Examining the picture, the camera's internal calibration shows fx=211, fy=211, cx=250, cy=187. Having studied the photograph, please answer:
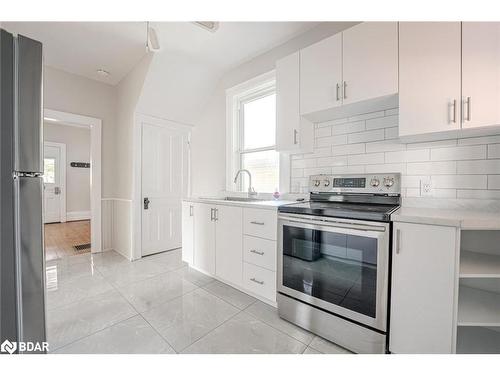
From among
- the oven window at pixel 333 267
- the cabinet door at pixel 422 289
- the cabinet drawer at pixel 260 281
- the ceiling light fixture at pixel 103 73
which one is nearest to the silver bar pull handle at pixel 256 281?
the cabinet drawer at pixel 260 281

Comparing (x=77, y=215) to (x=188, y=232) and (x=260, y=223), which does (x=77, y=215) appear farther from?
(x=260, y=223)

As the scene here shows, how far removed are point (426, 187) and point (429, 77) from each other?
2.53 feet

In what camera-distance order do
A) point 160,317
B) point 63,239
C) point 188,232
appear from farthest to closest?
point 63,239
point 188,232
point 160,317

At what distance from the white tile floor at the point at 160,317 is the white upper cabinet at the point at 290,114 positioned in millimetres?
1503

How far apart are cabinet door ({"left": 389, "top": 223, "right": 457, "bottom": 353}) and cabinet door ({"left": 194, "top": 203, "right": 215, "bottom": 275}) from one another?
5.36 feet

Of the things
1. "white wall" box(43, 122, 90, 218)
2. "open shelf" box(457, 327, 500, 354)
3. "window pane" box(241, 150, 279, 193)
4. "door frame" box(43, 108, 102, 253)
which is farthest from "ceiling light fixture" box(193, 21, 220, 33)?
"white wall" box(43, 122, 90, 218)

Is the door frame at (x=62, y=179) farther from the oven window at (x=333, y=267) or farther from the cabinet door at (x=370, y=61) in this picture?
the cabinet door at (x=370, y=61)

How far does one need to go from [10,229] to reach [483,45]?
8.46 ft

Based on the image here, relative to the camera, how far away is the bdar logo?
92 cm

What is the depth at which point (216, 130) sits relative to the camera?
10.4ft

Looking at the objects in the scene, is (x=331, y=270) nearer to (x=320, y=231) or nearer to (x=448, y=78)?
(x=320, y=231)

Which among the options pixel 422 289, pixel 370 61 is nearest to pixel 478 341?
pixel 422 289

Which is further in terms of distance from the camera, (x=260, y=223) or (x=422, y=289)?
(x=260, y=223)

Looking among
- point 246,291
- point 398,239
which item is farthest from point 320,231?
point 246,291
